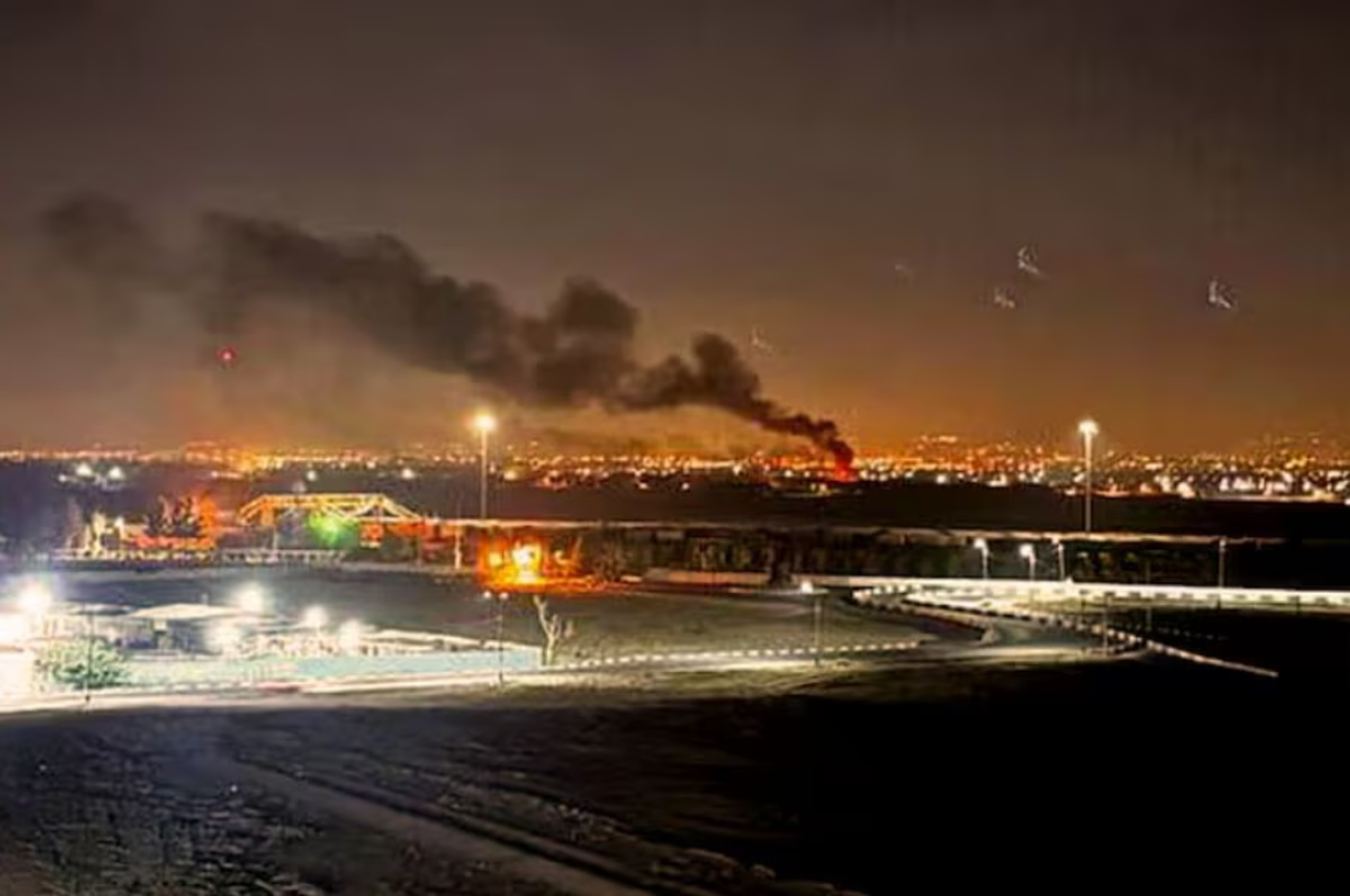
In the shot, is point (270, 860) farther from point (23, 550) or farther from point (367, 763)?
point (23, 550)

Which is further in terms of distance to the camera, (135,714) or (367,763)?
(135,714)

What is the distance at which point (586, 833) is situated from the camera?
579 inches

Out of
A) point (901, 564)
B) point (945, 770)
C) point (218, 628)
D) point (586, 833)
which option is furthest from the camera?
point (901, 564)

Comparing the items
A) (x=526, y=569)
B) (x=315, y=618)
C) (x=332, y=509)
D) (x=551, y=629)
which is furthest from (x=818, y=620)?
(x=332, y=509)

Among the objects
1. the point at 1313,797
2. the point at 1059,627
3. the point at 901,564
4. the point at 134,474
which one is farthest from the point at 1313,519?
the point at 1313,797

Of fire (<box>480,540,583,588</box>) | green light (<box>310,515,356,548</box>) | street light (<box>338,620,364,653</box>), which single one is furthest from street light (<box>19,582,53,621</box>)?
green light (<box>310,515,356,548</box>)

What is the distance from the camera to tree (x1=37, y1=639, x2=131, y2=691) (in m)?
25.4

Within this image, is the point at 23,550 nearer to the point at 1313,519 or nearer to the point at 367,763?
the point at 367,763

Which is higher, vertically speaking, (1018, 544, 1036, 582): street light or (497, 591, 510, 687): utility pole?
(1018, 544, 1036, 582): street light

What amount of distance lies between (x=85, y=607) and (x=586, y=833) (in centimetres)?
2436

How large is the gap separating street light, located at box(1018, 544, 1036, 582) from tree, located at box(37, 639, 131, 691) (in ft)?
110

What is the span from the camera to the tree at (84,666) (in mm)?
25438

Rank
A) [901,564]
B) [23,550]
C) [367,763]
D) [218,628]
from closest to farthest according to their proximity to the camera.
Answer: [367,763] < [218,628] < [23,550] < [901,564]

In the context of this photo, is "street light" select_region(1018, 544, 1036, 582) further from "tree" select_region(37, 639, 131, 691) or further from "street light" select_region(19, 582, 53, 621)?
"tree" select_region(37, 639, 131, 691)
